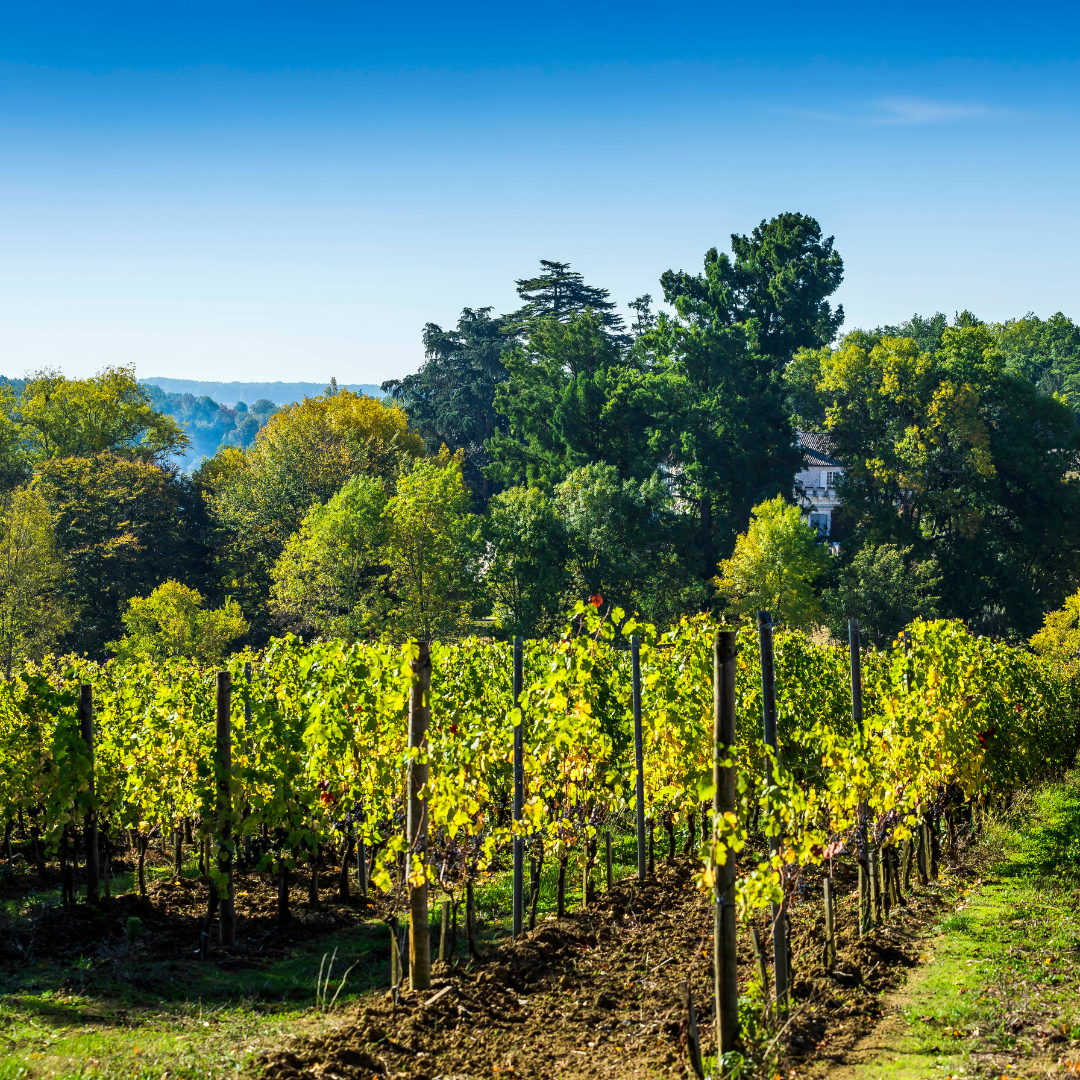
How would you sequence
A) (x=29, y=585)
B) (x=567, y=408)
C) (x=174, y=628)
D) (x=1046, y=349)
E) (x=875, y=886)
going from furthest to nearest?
(x=1046, y=349)
(x=567, y=408)
(x=29, y=585)
(x=174, y=628)
(x=875, y=886)

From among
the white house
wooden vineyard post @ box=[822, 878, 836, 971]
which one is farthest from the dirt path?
the white house

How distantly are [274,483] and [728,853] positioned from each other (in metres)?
39.5

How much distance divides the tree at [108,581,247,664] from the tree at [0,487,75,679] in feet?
9.43

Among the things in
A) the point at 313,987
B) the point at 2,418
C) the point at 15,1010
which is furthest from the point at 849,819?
the point at 2,418

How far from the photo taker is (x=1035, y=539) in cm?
4534

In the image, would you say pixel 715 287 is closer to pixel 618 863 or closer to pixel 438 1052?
pixel 618 863

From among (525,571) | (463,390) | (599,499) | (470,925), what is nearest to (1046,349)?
(463,390)

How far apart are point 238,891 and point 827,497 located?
54215mm

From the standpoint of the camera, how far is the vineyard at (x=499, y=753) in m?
7.08

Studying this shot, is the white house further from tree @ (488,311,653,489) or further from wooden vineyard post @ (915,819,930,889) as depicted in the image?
wooden vineyard post @ (915,819,930,889)

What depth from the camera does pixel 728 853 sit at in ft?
15.8

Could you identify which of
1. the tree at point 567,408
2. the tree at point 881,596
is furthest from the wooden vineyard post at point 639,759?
the tree at point 567,408

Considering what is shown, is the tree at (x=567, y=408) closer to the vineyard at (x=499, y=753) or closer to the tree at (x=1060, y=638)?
the tree at (x=1060, y=638)

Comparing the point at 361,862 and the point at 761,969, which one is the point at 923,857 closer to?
the point at 761,969
